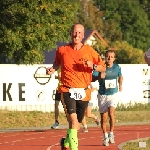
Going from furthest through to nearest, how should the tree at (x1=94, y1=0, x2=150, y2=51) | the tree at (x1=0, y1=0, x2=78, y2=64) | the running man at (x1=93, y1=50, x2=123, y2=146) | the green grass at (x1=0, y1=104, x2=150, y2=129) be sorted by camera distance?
the tree at (x1=94, y1=0, x2=150, y2=51) < the tree at (x1=0, y1=0, x2=78, y2=64) < the green grass at (x1=0, y1=104, x2=150, y2=129) < the running man at (x1=93, y1=50, x2=123, y2=146)

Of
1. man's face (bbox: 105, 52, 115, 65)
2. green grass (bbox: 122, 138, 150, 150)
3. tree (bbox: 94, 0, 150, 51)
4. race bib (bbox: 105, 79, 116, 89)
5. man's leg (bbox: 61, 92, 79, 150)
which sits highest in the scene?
tree (bbox: 94, 0, 150, 51)

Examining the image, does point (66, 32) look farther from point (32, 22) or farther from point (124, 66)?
point (124, 66)

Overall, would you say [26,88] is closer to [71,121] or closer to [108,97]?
[108,97]

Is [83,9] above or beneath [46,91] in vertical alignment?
above

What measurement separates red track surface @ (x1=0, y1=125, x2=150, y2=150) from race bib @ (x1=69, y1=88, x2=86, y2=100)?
416 centimetres

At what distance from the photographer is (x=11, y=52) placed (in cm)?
3055

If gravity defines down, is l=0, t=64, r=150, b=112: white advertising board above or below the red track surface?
above

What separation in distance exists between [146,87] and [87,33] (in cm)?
3654

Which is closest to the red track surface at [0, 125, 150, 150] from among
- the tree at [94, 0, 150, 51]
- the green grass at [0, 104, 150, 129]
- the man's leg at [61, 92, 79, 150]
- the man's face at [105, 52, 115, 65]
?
the man's face at [105, 52, 115, 65]

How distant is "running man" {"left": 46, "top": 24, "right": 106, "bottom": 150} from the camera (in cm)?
1196

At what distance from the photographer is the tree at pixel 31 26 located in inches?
1157

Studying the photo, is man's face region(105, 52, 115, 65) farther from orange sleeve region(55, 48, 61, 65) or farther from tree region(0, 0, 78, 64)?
tree region(0, 0, 78, 64)

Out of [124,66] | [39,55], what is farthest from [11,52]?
[124,66]

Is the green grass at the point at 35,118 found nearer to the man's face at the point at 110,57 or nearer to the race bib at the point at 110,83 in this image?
the race bib at the point at 110,83
